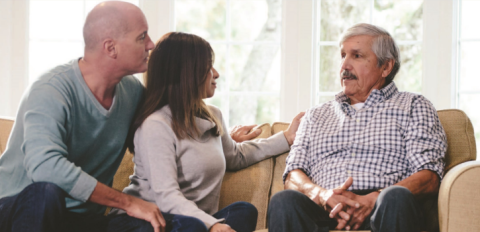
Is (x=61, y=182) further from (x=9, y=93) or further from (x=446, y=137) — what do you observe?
(x=9, y=93)

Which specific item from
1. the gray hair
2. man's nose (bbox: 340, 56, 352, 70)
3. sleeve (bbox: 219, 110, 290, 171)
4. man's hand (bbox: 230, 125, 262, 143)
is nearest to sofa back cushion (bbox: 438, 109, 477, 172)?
the gray hair

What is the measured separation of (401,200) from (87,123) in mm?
1112

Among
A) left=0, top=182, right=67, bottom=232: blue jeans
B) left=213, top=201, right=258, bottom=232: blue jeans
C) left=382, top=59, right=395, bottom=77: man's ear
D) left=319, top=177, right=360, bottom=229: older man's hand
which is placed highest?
left=382, top=59, right=395, bottom=77: man's ear

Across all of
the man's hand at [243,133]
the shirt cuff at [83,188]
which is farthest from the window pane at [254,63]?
the shirt cuff at [83,188]

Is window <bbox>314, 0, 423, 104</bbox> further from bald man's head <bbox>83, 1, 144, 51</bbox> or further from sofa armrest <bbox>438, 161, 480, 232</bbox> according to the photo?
bald man's head <bbox>83, 1, 144, 51</bbox>

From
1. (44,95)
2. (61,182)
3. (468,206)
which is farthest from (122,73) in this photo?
(468,206)

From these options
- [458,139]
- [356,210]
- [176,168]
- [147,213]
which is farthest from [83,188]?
[458,139]

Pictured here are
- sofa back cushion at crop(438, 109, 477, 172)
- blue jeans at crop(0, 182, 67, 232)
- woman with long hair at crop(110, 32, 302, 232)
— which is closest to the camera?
blue jeans at crop(0, 182, 67, 232)

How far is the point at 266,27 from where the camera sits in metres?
3.32

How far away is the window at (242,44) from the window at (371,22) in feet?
0.96

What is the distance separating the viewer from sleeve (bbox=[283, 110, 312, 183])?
83.7 inches

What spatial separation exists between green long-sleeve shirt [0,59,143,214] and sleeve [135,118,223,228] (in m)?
0.11

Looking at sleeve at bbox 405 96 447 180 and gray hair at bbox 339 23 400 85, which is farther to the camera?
gray hair at bbox 339 23 400 85

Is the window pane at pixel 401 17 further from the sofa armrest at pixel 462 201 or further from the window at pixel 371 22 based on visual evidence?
the sofa armrest at pixel 462 201
